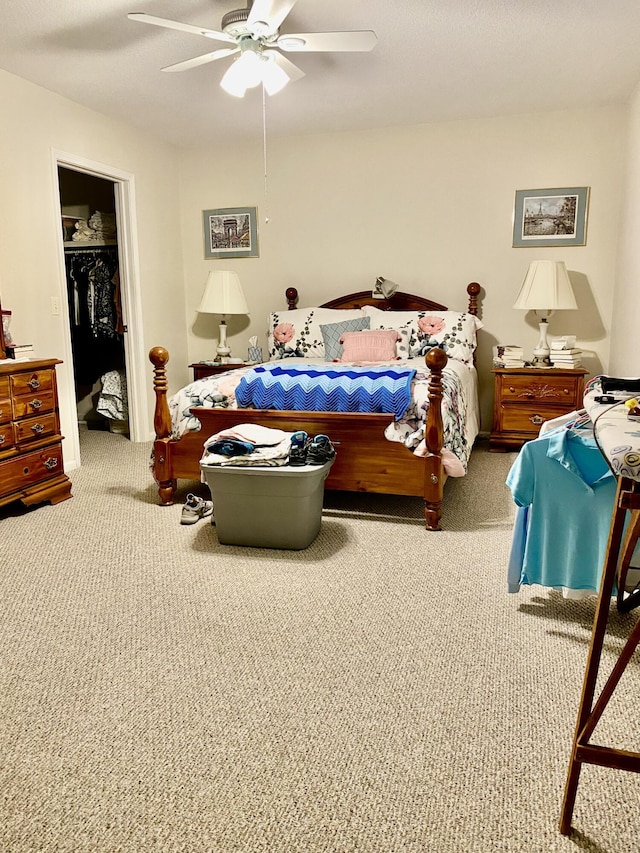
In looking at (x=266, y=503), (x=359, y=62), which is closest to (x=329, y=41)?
(x=359, y=62)

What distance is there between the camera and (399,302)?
5.09m

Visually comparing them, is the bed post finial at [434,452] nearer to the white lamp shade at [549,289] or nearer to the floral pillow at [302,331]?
the white lamp shade at [549,289]

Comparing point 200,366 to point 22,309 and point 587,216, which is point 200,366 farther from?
point 587,216

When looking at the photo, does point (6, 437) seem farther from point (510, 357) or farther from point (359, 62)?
point (510, 357)

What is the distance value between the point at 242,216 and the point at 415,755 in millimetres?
4806

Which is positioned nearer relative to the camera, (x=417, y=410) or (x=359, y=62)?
(x=417, y=410)

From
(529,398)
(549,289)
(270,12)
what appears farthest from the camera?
(529,398)

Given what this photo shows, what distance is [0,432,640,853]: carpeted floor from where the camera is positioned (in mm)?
1360

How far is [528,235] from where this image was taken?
4.83 m

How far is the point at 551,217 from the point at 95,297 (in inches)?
143

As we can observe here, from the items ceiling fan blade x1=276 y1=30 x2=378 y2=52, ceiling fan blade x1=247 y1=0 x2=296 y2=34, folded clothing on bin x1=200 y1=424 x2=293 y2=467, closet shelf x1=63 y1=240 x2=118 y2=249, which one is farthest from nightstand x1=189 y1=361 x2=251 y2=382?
ceiling fan blade x1=247 y1=0 x2=296 y2=34

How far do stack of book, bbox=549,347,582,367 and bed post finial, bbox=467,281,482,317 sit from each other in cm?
70

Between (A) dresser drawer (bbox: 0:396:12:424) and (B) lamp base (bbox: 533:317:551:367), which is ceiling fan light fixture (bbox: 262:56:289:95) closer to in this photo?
(A) dresser drawer (bbox: 0:396:12:424)

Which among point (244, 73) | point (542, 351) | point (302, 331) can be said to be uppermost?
point (244, 73)
